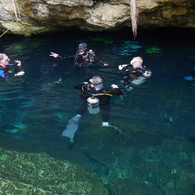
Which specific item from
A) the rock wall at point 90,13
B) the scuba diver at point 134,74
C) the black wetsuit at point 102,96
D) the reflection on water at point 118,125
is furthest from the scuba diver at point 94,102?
the rock wall at point 90,13

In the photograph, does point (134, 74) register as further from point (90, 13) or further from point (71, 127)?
point (90, 13)

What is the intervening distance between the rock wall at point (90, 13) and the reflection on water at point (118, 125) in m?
2.29

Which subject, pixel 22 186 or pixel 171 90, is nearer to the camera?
pixel 22 186

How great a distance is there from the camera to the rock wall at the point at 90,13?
8117mm

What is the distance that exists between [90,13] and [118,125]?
6.39 meters

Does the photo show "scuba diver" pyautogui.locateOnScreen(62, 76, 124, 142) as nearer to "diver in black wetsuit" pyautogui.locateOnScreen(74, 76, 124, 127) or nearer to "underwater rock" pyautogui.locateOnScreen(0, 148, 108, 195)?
"diver in black wetsuit" pyautogui.locateOnScreen(74, 76, 124, 127)

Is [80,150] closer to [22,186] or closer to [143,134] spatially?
[22,186]

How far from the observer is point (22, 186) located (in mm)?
3236

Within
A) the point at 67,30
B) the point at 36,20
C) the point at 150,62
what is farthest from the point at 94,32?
the point at 150,62

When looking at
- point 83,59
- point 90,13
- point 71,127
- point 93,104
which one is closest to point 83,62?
point 83,59

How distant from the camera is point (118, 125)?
4.67 meters

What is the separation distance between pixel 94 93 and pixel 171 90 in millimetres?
2819

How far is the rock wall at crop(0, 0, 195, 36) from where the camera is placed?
8117 millimetres

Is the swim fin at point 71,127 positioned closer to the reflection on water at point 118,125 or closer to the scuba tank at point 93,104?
the reflection on water at point 118,125
